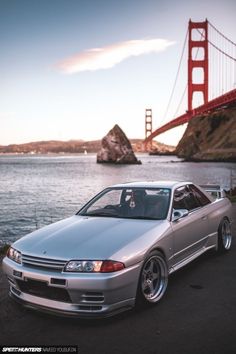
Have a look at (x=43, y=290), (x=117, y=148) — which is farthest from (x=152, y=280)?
(x=117, y=148)

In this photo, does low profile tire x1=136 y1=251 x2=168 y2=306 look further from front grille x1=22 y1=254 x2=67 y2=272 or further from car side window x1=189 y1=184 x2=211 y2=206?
car side window x1=189 y1=184 x2=211 y2=206

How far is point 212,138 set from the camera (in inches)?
3952

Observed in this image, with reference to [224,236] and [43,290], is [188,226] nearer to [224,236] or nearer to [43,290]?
[224,236]

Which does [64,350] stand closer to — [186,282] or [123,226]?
[123,226]

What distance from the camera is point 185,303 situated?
4688 mm

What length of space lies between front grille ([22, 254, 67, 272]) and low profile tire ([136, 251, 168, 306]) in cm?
91

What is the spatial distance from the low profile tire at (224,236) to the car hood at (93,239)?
2.14m

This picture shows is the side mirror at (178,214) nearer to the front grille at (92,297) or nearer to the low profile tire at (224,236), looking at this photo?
the front grille at (92,297)

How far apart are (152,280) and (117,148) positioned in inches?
4181

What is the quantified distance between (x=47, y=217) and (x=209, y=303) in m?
16.0

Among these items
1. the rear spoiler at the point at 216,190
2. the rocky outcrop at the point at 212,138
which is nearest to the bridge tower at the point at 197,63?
the rocky outcrop at the point at 212,138

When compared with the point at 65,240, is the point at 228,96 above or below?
above

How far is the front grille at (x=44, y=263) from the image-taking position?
4.06m

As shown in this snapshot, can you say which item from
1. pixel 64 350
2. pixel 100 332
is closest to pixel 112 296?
pixel 100 332
